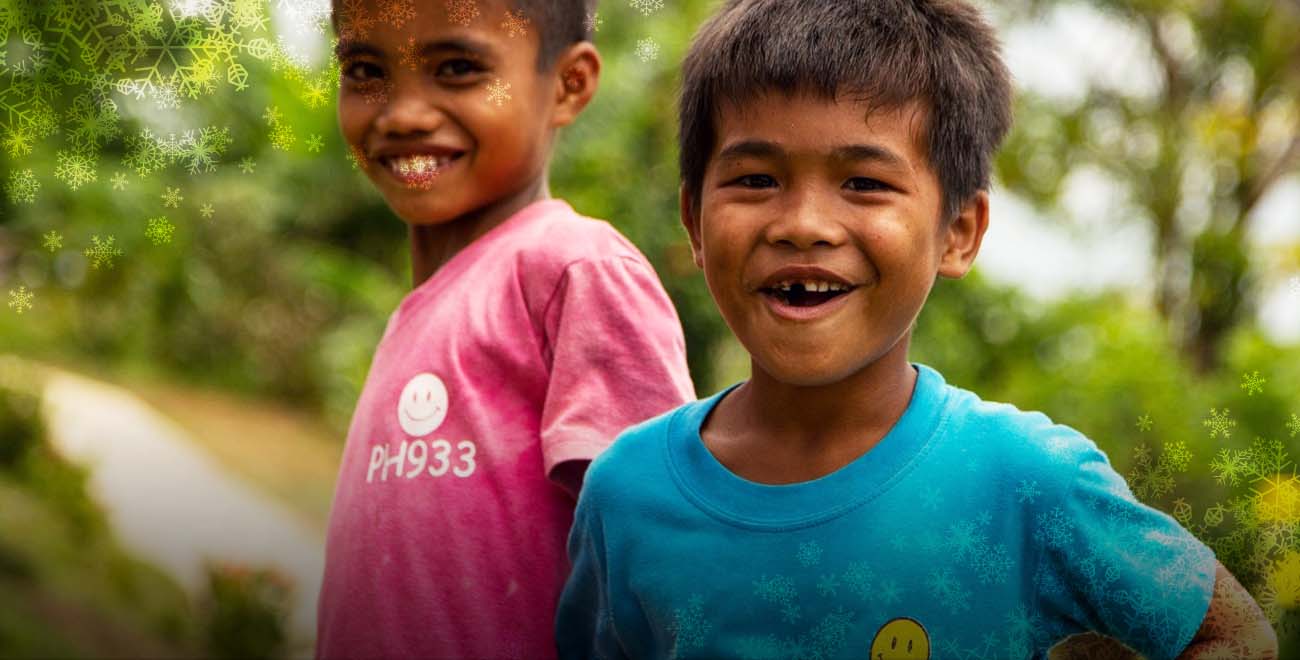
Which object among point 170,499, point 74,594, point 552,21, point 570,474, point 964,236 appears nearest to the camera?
point 964,236

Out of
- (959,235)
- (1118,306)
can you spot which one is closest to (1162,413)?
(959,235)

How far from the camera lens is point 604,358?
1.63 meters

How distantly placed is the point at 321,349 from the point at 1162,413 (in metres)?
5.81

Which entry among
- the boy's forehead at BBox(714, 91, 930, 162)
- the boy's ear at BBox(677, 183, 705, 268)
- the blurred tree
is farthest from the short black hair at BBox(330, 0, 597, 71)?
the blurred tree

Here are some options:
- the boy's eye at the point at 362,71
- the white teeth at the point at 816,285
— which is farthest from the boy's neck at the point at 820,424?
the boy's eye at the point at 362,71

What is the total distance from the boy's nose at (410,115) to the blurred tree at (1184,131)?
3.23 metres

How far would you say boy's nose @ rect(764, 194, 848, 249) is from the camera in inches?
53.1

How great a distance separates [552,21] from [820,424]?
70 cm

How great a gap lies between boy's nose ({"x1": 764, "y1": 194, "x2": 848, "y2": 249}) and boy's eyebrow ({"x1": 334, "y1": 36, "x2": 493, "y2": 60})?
563 mm

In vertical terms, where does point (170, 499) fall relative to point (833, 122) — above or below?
below

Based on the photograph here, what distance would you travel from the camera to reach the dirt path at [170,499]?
177 inches

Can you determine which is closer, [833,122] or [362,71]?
[833,122]
